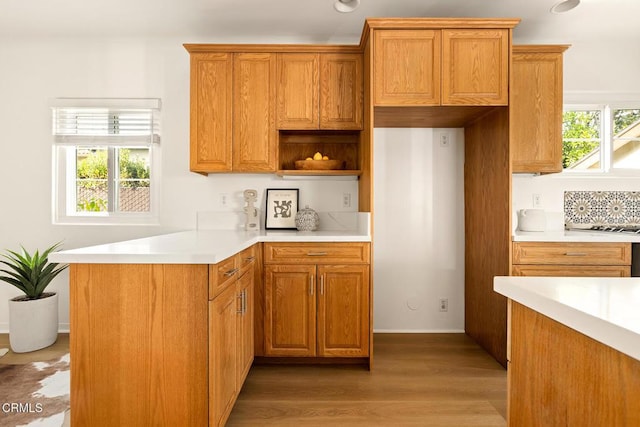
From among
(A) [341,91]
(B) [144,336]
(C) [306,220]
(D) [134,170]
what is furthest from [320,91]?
(B) [144,336]

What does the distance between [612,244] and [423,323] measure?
1.53 metres

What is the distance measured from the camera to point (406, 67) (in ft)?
7.96

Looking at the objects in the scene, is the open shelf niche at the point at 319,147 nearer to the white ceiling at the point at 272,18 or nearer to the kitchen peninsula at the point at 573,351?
the white ceiling at the point at 272,18

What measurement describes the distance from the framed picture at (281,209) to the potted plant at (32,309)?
162 cm

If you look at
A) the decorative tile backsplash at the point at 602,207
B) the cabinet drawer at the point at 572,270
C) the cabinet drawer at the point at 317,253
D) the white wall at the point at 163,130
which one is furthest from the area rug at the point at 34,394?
the decorative tile backsplash at the point at 602,207

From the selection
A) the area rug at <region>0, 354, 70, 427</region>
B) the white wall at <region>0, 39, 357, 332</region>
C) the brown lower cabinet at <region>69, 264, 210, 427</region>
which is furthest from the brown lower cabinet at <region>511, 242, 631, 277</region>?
the area rug at <region>0, 354, 70, 427</region>

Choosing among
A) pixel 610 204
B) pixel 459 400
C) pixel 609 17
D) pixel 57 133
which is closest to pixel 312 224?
pixel 459 400

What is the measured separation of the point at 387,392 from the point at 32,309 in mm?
2687

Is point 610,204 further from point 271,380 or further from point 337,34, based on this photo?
point 271,380

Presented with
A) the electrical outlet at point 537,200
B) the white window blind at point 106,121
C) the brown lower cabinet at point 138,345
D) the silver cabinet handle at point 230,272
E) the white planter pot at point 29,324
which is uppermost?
the white window blind at point 106,121

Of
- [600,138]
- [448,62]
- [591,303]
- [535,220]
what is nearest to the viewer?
[591,303]

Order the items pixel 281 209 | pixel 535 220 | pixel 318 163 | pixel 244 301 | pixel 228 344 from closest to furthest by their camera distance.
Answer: pixel 228 344 → pixel 244 301 → pixel 535 220 → pixel 318 163 → pixel 281 209

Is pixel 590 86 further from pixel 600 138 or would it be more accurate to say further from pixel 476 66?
pixel 476 66

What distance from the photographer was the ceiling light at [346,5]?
245cm
